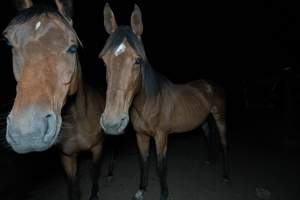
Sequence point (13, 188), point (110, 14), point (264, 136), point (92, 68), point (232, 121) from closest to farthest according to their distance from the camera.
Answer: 1. point (110, 14)
2. point (13, 188)
3. point (264, 136)
4. point (232, 121)
5. point (92, 68)

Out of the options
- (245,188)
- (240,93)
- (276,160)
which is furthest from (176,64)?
(245,188)

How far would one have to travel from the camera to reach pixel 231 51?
11.7 meters

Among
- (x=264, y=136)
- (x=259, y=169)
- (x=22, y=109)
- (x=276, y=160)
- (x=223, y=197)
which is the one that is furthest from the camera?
(x=264, y=136)

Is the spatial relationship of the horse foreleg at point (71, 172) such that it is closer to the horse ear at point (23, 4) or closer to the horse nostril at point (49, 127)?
the horse nostril at point (49, 127)

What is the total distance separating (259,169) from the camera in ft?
15.7

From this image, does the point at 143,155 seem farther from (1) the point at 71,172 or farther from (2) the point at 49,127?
(2) the point at 49,127

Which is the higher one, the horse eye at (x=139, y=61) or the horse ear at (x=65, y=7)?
the horse ear at (x=65, y=7)

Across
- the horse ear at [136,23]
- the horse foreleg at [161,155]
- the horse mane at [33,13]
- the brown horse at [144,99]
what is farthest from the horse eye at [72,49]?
the horse foreleg at [161,155]

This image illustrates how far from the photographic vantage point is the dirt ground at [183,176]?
3992mm

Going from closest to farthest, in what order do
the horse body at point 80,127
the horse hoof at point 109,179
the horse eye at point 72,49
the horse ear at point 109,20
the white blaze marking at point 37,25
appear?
the white blaze marking at point 37,25, the horse eye at point 72,49, the horse body at point 80,127, the horse ear at point 109,20, the horse hoof at point 109,179

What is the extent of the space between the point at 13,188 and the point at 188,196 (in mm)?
2793

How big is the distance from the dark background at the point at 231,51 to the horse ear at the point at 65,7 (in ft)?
12.4

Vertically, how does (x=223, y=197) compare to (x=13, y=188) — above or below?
below

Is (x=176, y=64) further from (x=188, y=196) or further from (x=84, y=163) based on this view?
(x=188, y=196)
